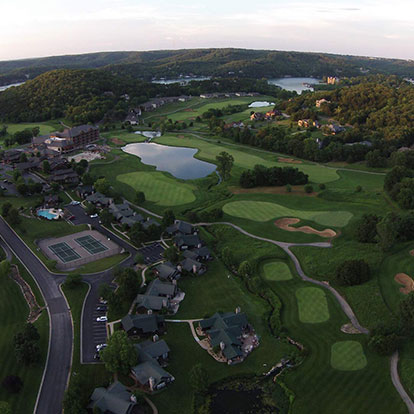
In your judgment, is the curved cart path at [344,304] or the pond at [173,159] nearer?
the curved cart path at [344,304]

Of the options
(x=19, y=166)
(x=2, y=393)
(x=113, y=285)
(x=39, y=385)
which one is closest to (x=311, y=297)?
(x=113, y=285)

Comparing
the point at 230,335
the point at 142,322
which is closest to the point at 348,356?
the point at 230,335

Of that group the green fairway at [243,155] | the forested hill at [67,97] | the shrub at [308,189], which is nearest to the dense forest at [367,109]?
the green fairway at [243,155]

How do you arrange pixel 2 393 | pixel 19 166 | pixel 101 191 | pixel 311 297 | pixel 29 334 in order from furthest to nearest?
pixel 19 166
pixel 101 191
pixel 311 297
pixel 29 334
pixel 2 393

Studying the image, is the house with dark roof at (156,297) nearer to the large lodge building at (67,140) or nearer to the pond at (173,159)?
the pond at (173,159)

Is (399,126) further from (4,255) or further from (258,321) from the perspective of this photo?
(4,255)
